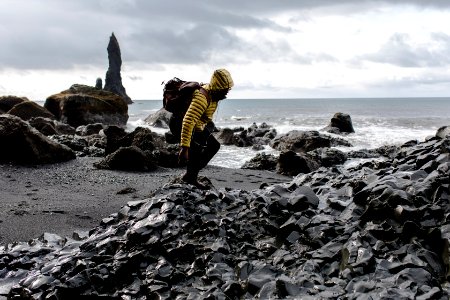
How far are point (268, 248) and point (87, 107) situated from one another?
28.6m

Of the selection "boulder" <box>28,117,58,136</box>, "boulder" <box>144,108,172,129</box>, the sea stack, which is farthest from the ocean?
the sea stack

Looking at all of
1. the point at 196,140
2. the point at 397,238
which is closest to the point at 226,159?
the point at 196,140

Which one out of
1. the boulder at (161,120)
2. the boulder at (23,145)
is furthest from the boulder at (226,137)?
the boulder at (161,120)

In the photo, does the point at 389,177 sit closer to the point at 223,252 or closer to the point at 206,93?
the point at 223,252

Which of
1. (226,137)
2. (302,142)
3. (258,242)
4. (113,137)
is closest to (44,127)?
(113,137)

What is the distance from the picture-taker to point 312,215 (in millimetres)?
4730

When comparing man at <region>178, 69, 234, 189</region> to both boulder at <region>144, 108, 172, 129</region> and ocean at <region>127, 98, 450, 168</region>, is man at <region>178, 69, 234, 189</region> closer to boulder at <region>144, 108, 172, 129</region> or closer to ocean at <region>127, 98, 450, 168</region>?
ocean at <region>127, 98, 450, 168</region>

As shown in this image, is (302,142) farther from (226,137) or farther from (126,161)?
(126,161)

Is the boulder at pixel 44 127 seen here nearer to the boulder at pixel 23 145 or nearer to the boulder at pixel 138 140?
the boulder at pixel 138 140

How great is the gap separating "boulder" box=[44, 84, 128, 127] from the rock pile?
26.5 m

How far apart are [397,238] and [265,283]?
4.29 feet

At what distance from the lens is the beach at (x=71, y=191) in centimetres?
Answer: 642

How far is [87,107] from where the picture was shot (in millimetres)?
30750

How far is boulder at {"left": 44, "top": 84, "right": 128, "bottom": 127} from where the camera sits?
3039 centimetres
